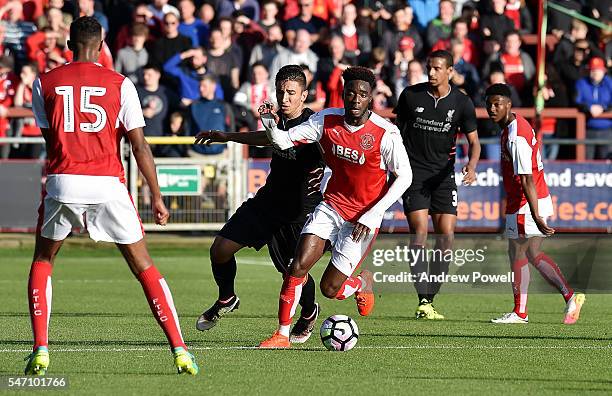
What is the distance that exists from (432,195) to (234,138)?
3.59m

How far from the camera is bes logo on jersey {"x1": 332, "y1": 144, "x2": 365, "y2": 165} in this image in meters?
10.6


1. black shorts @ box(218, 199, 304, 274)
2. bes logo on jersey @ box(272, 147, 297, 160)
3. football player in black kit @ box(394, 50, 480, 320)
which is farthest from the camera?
football player in black kit @ box(394, 50, 480, 320)

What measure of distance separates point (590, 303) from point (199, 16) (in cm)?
1106

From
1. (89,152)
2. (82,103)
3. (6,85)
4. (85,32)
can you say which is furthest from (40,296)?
(6,85)

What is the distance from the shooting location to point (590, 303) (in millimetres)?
15047

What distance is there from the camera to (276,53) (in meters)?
22.7

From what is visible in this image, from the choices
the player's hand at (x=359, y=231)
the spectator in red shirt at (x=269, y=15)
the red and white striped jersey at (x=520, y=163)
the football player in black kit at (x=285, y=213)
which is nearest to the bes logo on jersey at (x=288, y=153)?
the football player in black kit at (x=285, y=213)

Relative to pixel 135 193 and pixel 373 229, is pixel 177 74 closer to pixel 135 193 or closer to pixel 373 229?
pixel 135 193

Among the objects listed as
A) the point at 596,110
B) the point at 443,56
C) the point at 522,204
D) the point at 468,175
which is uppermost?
the point at 443,56

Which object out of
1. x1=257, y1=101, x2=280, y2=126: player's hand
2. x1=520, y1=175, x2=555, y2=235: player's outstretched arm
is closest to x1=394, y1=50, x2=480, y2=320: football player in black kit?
x1=520, y1=175, x2=555, y2=235: player's outstretched arm

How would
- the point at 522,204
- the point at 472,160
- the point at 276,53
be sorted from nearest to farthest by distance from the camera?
the point at 522,204 < the point at 472,160 < the point at 276,53

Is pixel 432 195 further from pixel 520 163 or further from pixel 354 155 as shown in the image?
pixel 354 155

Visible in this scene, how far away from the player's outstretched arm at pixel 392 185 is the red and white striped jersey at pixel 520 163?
2415mm

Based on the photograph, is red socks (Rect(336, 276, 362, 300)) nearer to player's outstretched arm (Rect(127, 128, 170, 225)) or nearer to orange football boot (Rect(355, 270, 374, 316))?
orange football boot (Rect(355, 270, 374, 316))
